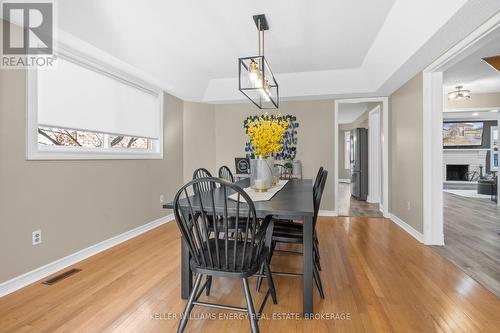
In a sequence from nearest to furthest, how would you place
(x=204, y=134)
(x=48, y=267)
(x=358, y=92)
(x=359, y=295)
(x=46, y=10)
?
(x=359, y=295) → (x=46, y=10) → (x=48, y=267) → (x=358, y=92) → (x=204, y=134)

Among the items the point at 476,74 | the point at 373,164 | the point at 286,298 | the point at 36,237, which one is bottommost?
the point at 286,298

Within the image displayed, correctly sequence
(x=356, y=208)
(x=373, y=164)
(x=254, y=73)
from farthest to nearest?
(x=373, y=164)
(x=356, y=208)
(x=254, y=73)

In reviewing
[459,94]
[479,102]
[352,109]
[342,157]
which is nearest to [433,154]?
[459,94]

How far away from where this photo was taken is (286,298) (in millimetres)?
2014

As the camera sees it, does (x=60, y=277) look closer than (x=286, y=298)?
No

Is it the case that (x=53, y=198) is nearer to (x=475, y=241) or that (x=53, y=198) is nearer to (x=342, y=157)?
(x=475, y=241)

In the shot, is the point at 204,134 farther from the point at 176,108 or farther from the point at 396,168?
the point at 396,168

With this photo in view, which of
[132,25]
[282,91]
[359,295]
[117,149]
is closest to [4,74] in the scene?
[132,25]

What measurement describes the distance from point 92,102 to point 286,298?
283 cm

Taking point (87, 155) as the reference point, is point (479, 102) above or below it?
above

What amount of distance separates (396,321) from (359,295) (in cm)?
34

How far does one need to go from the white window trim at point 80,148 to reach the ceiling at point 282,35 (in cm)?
17

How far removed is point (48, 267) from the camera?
2.42 metres

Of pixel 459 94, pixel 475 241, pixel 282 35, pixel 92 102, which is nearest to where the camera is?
pixel 92 102
